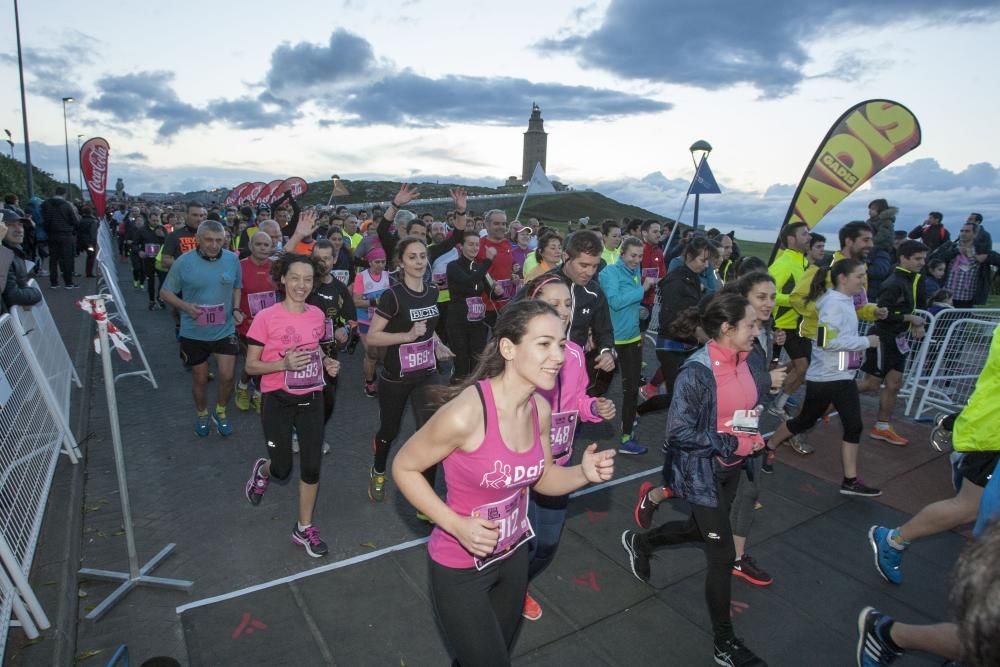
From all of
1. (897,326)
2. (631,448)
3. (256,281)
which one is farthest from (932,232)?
(256,281)

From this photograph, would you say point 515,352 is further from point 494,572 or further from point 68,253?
point 68,253

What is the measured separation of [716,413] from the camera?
11.5ft

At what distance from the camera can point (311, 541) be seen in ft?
14.4

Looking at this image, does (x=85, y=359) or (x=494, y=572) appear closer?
(x=494, y=572)

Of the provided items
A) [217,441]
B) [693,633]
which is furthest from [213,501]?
[693,633]

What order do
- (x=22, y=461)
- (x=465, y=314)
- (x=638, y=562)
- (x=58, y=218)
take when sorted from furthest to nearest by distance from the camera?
1. (x=58, y=218)
2. (x=465, y=314)
3. (x=22, y=461)
4. (x=638, y=562)

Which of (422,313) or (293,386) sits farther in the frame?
(422,313)

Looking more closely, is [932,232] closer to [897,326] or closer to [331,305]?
[897,326]

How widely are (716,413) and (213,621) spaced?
130 inches

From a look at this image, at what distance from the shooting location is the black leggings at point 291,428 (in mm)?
4320

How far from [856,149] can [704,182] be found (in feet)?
10.8

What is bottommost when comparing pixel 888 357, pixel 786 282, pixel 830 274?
pixel 888 357

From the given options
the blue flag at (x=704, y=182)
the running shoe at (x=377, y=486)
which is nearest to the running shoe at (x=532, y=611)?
the running shoe at (x=377, y=486)

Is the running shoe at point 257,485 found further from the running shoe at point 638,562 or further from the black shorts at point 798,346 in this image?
the black shorts at point 798,346
